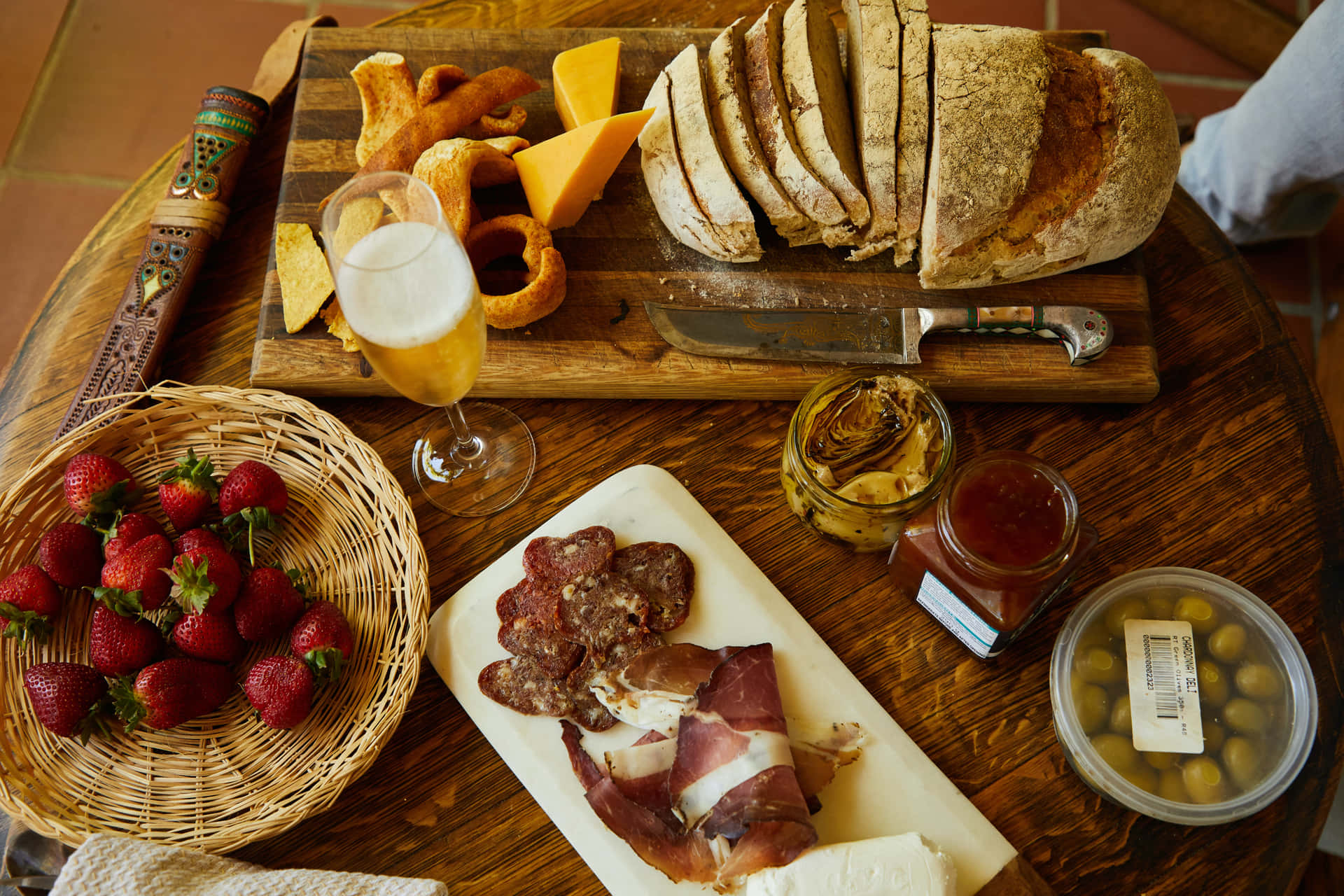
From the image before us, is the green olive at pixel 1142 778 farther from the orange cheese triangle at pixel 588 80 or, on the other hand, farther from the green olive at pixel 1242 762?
the orange cheese triangle at pixel 588 80

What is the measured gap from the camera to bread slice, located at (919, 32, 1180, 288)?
1.41 meters

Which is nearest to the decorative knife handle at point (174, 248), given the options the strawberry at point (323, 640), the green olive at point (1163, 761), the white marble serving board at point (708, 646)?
the strawberry at point (323, 640)

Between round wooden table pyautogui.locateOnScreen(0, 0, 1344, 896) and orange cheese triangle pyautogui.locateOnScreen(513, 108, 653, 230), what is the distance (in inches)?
13.1

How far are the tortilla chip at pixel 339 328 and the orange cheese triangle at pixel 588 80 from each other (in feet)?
1.71

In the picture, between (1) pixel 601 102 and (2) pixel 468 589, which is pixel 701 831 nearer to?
(2) pixel 468 589

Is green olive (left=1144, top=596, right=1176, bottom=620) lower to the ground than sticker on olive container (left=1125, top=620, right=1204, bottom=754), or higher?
higher

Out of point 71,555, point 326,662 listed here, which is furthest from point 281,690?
point 71,555

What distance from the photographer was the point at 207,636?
1.26 meters

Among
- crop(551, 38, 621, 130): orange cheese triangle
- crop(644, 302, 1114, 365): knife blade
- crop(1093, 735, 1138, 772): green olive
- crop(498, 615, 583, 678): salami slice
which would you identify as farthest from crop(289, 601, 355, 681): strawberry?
crop(1093, 735, 1138, 772): green olive

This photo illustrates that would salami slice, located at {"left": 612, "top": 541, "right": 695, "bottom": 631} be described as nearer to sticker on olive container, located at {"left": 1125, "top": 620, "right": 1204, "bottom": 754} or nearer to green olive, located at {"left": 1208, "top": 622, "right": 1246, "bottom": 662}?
sticker on olive container, located at {"left": 1125, "top": 620, "right": 1204, "bottom": 754}

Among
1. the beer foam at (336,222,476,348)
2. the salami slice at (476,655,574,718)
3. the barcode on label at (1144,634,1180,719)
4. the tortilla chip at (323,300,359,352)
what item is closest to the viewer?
the beer foam at (336,222,476,348)

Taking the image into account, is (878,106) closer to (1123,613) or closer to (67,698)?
(1123,613)

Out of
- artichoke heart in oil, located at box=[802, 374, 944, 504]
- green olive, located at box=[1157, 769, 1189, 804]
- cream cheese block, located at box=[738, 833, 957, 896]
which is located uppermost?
artichoke heart in oil, located at box=[802, 374, 944, 504]

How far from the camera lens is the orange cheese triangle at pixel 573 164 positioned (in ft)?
4.76
